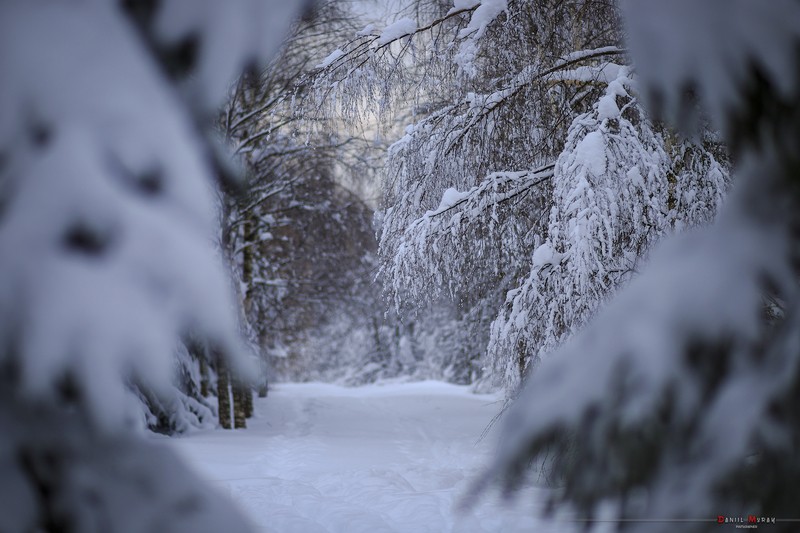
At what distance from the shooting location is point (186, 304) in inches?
40.1

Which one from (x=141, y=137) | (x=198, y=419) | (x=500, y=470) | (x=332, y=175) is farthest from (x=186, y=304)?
(x=332, y=175)

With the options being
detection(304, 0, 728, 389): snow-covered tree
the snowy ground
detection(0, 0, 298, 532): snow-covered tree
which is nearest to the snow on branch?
detection(304, 0, 728, 389): snow-covered tree

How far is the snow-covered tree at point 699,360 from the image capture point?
3.20ft

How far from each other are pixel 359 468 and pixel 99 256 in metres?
5.57

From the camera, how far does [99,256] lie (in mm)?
991

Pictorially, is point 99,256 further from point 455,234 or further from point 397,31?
point 397,31

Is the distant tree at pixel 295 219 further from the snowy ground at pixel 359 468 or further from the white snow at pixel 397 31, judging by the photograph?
the white snow at pixel 397 31

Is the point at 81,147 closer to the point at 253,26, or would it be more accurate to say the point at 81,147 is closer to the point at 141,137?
the point at 141,137

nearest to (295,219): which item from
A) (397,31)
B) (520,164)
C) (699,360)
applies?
(520,164)

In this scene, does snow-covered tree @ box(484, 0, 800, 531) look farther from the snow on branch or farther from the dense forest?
the snow on branch

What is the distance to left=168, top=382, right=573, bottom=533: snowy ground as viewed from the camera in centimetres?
382

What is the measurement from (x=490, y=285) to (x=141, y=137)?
190 inches

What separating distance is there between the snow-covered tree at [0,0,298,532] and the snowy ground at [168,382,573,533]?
26 centimetres

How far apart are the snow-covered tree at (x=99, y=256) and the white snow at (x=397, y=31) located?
3605 millimetres
